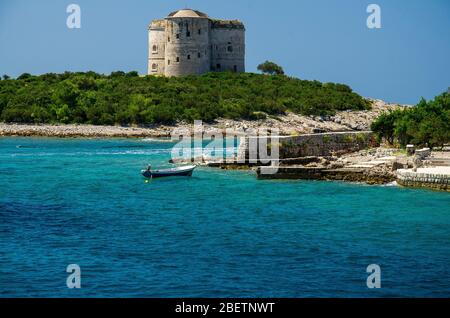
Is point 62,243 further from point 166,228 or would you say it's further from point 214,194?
point 214,194

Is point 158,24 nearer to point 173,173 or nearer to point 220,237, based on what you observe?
point 173,173

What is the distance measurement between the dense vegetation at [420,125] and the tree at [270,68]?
51.9 metres

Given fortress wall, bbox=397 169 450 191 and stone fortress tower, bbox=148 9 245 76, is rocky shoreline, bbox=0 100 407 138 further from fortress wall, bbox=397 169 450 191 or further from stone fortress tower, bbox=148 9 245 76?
fortress wall, bbox=397 169 450 191

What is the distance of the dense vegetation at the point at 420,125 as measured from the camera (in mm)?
36500

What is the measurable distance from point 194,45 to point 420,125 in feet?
146

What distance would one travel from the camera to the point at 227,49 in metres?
83.8

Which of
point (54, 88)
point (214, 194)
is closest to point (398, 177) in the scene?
point (214, 194)

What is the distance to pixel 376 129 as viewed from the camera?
138 ft

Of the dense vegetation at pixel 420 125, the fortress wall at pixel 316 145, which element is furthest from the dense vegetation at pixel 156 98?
the dense vegetation at pixel 420 125

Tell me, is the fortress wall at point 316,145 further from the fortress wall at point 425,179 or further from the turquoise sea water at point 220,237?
the fortress wall at point 425,179

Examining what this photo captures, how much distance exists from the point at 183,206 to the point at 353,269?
989 cm

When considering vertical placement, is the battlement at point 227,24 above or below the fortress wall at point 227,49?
above

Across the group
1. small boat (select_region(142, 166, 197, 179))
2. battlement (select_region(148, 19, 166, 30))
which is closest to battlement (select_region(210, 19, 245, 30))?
battlement (select_region(148, 19, 166, 30))
